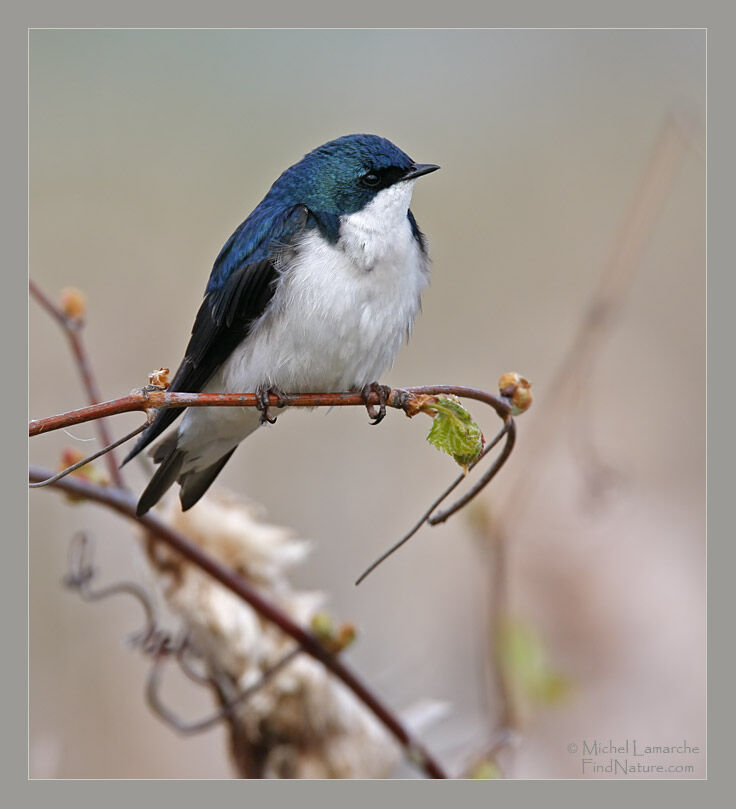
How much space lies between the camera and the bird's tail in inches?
66.7

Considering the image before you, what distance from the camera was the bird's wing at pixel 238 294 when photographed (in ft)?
5.66

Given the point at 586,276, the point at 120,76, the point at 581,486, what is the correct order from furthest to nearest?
1. the point at 586,276
2. the point at 581,486
3. the point at 120,76

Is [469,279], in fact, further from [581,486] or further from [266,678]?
[266,678]

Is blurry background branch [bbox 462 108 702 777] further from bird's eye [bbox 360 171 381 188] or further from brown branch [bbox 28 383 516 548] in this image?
brown branch [bbox 28 383 516 548]

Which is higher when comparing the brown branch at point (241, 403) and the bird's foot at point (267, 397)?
the bird's foot at point (267, 397)

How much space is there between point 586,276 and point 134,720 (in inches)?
66.1

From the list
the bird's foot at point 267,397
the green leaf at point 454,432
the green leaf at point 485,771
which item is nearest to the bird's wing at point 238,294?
the bird's foot at point 267,397

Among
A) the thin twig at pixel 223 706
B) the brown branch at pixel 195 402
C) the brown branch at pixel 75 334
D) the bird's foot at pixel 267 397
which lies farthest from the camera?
the bird's foot at pixel 267 397

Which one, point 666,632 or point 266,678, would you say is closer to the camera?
point 266,678

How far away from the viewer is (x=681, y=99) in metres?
2.13

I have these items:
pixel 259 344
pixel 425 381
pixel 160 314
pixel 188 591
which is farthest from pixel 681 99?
pixel 188 591

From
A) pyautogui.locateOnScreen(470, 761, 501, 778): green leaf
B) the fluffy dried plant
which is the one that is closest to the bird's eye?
the fluffy dried plant

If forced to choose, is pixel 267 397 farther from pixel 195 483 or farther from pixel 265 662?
pixel 265 662

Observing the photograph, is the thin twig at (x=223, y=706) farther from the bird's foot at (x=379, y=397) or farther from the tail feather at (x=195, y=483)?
the bird's foot at (x=379, y=397)
